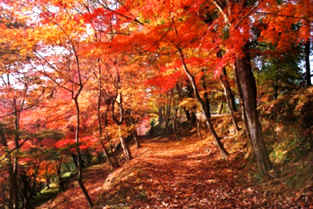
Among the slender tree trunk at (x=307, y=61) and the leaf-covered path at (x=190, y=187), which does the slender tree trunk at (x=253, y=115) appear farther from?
the slender tree trunk at (x=307, y=61)

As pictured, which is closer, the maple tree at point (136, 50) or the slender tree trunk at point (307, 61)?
the maple tree at point (136, 50)

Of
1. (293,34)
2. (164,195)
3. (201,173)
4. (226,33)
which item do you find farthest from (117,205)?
(293,34)

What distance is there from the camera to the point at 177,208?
16.0ft

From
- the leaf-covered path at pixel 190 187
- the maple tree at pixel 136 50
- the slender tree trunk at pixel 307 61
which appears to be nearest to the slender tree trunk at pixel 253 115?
the maple tree at pixel 136 50

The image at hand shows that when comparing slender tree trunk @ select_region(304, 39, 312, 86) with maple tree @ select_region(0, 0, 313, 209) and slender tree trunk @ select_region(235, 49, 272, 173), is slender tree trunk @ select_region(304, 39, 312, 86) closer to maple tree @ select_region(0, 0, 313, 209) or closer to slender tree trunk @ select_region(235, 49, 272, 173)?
maple tree @ select_region(0, 0, 313, 209)

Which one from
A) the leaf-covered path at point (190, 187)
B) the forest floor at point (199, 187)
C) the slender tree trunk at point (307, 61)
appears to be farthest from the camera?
the slender tree trunk at point (307, 61)

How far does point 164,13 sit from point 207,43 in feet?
8.15

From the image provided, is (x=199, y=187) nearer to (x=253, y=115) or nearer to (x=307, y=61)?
(x=253, y=115)

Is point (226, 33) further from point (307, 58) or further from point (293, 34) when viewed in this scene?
point (307, 58)

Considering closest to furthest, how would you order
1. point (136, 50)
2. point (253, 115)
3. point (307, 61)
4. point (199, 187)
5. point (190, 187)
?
point (253, 115) < point (199, 187) < point (190, 187) < point (136, 50) < point (307, 61)

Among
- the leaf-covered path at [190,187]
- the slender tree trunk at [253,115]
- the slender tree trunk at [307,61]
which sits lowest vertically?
the leaf-covered path at [190,187]

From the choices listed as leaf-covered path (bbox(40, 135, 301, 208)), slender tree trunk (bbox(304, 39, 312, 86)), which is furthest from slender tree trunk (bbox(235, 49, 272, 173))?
slender tree trunk (bbox(304, 39, 312, 86))

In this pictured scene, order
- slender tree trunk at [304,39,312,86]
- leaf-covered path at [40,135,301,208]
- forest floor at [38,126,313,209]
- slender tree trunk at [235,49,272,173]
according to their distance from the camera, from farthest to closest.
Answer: slender tree trunk at [304,39,312,86] < slender tree trunk at [235,49,272,173] < leaf-covered path at [40,135,301,208] < forest floor at [38,126,313,209]

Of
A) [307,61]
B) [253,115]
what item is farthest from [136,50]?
[307,61]
